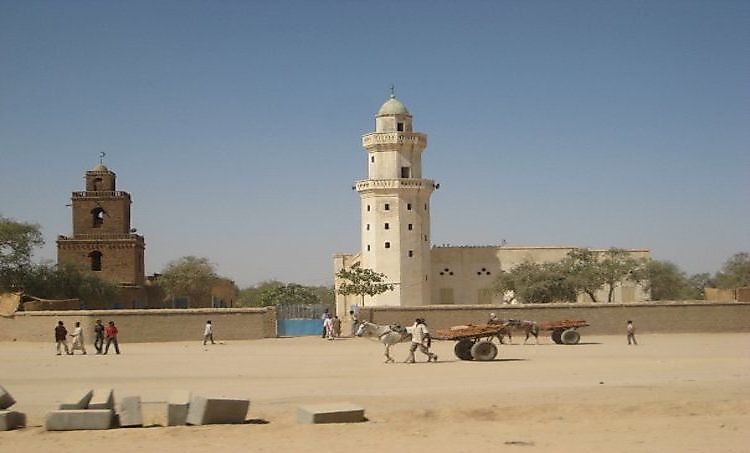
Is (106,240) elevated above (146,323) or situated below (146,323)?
above

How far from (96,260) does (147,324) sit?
24.8 meters

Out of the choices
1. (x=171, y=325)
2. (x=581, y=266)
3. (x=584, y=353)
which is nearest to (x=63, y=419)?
(x=584, y=353)

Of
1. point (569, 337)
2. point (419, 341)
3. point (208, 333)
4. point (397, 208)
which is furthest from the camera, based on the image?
point (397, 208)

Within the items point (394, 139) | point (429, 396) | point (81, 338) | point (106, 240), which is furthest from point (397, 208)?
point (429, 396)

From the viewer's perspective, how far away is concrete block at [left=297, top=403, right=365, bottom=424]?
14156mm

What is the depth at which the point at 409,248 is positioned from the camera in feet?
206

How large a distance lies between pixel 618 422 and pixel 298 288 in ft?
261

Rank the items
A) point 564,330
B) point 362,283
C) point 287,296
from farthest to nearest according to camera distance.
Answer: point 287,296, point 362,283, point 564,330

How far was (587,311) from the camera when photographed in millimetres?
39094

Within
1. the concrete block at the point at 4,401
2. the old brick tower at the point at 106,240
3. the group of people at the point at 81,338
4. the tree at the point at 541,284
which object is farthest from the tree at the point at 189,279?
the concrete block at the point at 4,401

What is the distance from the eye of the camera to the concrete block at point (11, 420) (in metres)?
14.1

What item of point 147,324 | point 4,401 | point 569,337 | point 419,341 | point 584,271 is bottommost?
point 4,401

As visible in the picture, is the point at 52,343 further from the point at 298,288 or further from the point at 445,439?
the point at 298,288

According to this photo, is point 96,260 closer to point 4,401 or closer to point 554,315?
point 554,315
